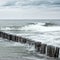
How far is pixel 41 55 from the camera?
16.4m

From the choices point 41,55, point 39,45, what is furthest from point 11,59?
→ point 39,45

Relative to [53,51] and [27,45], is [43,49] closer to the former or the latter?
[53,51]

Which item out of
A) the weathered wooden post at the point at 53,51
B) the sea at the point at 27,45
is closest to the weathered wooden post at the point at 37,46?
the sea at the point at 27,45

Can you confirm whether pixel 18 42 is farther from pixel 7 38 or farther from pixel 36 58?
pixel 36 58

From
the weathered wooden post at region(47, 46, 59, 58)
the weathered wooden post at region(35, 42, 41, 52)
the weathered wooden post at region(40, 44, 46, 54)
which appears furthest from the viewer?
the weathered wooden post at region(35, 42, 41, 52)

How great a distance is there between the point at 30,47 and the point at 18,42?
4055 mm

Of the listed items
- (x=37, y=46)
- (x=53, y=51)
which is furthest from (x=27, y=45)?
(x=53, y=51)

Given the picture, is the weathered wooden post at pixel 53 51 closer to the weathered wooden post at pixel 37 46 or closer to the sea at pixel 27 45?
the sea at pixel 27 45

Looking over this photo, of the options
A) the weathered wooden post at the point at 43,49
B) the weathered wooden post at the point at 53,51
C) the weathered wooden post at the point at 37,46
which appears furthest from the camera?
the weathered wooden post at the point at 37,46

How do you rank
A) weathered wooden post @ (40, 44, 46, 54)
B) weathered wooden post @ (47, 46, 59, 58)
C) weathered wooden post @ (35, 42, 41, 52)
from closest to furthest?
1. weathered wooden post @ (47, 46, 59, 58)
2. weathered wooden post @ (40, 44, 46, 54)
3. weathered wooden post @ (35, 42, 41, 52)

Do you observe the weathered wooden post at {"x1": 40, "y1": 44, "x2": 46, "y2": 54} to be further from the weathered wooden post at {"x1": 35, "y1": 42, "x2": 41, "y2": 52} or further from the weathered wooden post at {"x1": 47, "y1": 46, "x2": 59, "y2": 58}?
the weathered wooden post at {"x1": 47, "y1": 46, "x2": 59, "y2": 58}

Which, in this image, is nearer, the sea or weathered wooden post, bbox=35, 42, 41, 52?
the sea

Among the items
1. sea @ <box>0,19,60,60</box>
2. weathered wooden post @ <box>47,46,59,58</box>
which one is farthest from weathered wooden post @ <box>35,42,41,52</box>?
weathered wooden post @ <box>47,46,59,58</box>

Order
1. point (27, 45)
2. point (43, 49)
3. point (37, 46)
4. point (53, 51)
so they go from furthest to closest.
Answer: point (27, 45)
point (37, 46)
point (43, 49)
point (53, 51)
